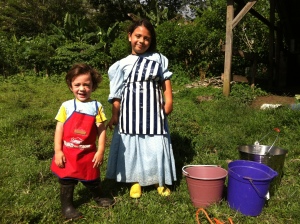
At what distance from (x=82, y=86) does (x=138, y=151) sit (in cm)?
87

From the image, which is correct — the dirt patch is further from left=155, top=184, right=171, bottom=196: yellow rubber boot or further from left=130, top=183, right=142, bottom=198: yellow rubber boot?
left=130, top=183, right=142, bottom=198: yellow rubber boot

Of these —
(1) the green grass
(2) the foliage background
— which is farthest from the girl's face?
(2) the foliage background

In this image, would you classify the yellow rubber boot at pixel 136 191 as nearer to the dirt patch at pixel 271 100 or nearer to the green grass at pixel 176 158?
the green grass at pixel 176 158

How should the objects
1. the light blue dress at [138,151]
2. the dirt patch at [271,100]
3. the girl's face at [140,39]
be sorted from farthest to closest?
the dirt patch at [271,100]
the light blue dress at [138,151]
the girl's face at [140,39]

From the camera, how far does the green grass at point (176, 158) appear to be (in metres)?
2.79

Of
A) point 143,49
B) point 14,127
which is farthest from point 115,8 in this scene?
point 143,49

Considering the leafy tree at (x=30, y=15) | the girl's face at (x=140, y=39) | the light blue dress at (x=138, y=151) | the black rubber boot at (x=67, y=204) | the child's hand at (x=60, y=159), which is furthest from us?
the leafy tree at (x=30, y=15)

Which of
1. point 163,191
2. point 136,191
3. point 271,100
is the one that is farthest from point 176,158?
point 271,100

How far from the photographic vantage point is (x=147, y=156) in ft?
10.2

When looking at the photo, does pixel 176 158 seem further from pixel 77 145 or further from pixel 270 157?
pixel 77 145

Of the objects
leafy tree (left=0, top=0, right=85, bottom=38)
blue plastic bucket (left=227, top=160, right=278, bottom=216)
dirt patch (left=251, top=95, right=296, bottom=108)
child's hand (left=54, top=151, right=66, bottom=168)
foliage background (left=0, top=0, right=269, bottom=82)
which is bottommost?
blue plastic bucket (left=227, top=160, right=278, bottom=216)

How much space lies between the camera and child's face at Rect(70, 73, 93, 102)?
105 inches

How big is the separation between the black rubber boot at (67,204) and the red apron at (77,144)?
170 millimetres

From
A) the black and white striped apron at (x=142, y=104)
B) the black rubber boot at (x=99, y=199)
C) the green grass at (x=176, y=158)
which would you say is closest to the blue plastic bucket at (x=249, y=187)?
the green grass at (x=176, y=158)
